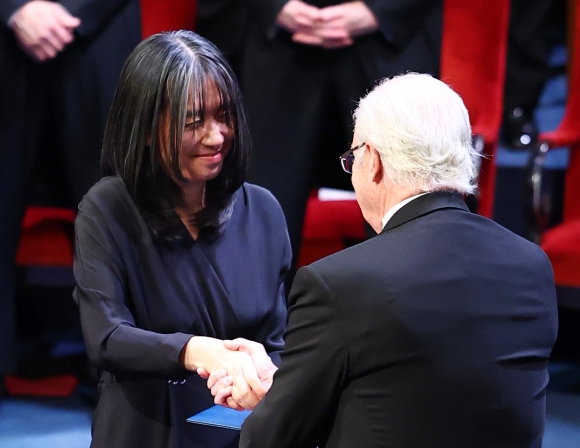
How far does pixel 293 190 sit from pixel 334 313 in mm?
1535

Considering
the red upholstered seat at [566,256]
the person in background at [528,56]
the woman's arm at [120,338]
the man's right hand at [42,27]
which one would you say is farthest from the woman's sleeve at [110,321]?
the person in background at [528,56]

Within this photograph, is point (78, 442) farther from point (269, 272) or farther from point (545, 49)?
point (545, 49)

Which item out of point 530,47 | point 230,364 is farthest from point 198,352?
point 530,47

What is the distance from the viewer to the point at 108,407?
5.37 ft

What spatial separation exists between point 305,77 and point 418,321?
1585mm

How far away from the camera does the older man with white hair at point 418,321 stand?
3.88ft

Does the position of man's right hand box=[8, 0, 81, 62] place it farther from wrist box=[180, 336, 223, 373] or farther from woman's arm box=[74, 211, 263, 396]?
wrist box=[180, 336, 223, 373]

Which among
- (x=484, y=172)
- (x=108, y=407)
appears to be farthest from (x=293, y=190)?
(x=108, y=407)

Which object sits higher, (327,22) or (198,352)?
(327,22)

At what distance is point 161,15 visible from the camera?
3002 millimetres

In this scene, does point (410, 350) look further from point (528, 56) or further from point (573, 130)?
point (528, 56)

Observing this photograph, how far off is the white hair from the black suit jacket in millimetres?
72

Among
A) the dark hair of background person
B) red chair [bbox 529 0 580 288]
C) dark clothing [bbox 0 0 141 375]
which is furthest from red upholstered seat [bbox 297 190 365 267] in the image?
the dark hair of background person

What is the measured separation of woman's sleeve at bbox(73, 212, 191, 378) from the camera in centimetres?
155
